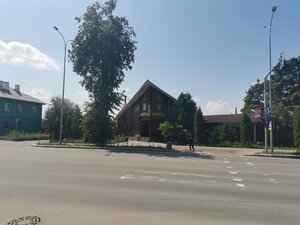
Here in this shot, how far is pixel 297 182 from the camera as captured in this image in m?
12.7

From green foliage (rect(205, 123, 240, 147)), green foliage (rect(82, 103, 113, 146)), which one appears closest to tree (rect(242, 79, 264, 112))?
green foliage (rect(205, 123, 240, 147))

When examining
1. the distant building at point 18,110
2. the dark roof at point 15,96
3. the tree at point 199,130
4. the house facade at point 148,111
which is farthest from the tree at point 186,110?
the dark roof at point 15,96

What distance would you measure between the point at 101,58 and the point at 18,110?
29117mm

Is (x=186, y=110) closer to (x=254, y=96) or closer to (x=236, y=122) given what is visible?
(x=236, y=122)

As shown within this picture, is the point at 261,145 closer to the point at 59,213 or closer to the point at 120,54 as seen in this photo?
the point at 120,54

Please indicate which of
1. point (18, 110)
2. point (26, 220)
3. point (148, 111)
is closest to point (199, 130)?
point (148, 111)

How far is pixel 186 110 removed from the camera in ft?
141

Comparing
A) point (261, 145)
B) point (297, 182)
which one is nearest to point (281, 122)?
point (261, 145)

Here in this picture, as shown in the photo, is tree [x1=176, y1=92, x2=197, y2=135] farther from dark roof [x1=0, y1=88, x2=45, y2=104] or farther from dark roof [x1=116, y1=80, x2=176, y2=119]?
dark roof [x1=0, y1=88, x2=45, y2=104]

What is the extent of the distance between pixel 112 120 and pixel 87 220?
2826 centimetres

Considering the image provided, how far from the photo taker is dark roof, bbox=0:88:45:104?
56513 millimetres

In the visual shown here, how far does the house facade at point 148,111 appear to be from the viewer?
47.8 m

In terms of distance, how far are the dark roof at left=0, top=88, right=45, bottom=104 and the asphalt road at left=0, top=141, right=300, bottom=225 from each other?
45.1 metres

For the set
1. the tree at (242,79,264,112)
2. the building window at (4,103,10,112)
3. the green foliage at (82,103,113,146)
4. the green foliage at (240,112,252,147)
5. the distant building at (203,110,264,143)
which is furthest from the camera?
the tree at (242,79,264,112)
